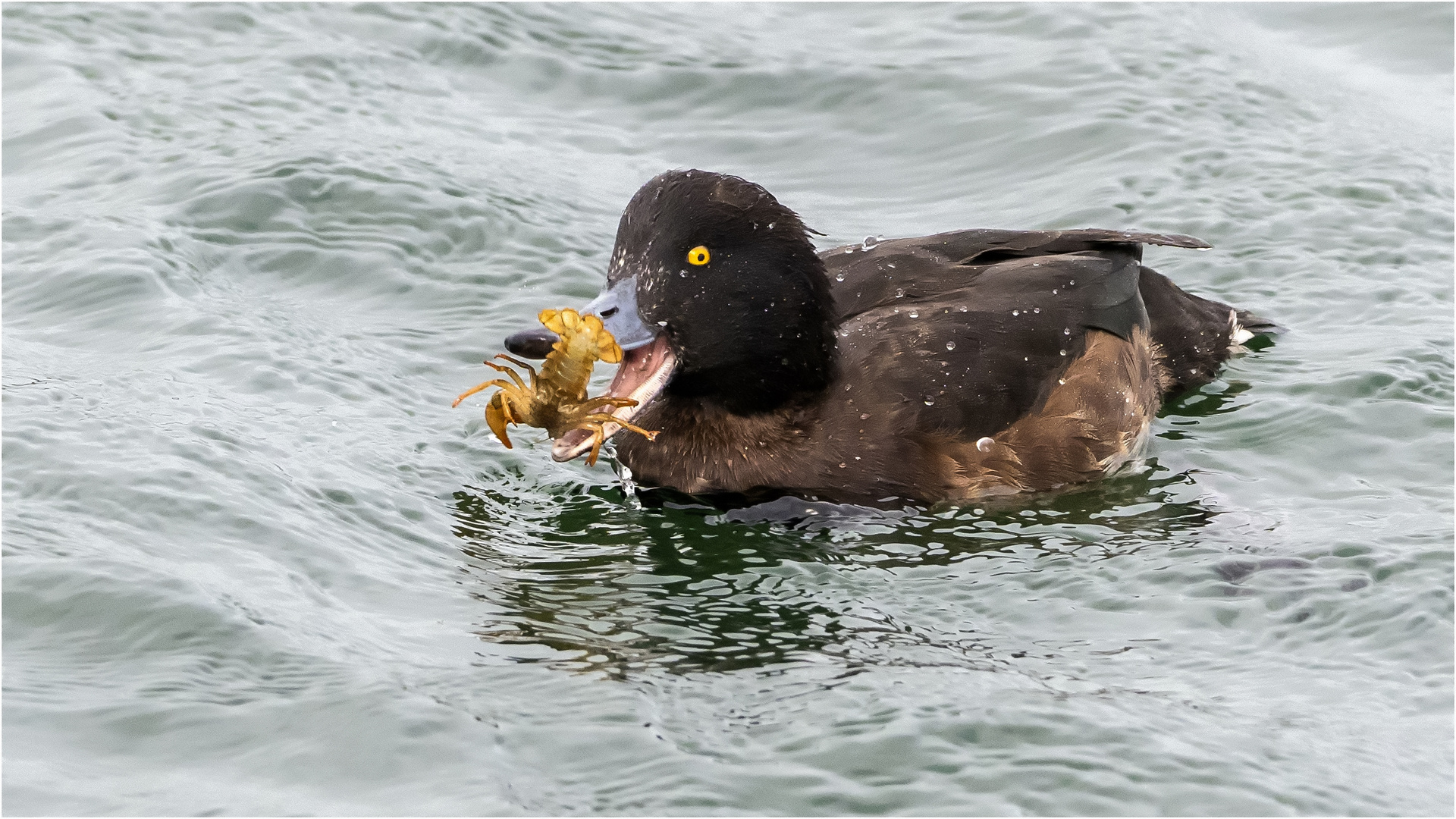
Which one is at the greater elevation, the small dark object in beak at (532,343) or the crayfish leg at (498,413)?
the small dark object in beak at (532,343)

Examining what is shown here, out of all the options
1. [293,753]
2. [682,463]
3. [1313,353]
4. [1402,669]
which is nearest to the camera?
[293,753]

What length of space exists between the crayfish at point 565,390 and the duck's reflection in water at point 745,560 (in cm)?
43

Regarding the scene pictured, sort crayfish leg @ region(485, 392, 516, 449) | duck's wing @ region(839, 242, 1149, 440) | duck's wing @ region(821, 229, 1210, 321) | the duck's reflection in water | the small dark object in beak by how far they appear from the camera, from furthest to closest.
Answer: duck's wing @ region(821, 229, 1210, 321) < duck's wing @ region(839, 242, 1149, 440) < crayfish leg @ region(485, 392, 516, 449) < the small dark object in beak < the duck's reflection in water

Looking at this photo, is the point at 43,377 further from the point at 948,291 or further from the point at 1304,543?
the point at 1304,543

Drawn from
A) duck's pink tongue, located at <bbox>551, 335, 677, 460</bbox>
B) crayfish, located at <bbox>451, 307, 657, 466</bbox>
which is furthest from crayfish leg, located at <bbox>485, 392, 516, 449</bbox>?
duck's pink tongue, located at <bbox>551, 335, 677, 460</bbox>

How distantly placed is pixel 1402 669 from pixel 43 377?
5603mm

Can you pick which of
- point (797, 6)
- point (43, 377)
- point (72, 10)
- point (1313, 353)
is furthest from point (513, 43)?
point (1313, 353)

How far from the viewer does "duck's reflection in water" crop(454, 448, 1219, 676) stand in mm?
5824

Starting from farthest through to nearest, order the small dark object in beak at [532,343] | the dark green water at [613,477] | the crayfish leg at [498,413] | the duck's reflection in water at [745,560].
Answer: the crayfish leg at [498,413] → the small dark object in beak at [532,343] → the duck's reflection in water at [745,560] → the dark green water at [613,477]

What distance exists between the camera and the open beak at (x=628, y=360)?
21.8 feet

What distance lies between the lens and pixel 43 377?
25.2ft

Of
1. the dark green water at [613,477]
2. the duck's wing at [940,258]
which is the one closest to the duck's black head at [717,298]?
the duck's wing at [940,258]

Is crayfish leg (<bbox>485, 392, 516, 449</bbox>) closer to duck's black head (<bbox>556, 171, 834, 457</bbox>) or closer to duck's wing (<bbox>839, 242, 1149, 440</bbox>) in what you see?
duck's black head (<bbox>556, 171, 834, 457</bbox>)

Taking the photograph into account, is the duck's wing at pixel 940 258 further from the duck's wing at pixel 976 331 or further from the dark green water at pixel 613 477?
the dark green water at pixel 613 477
